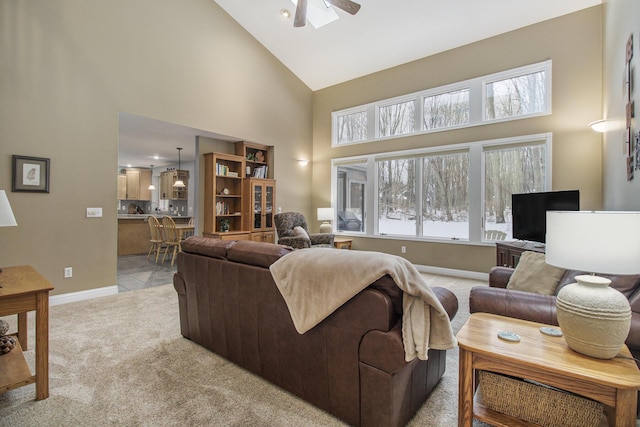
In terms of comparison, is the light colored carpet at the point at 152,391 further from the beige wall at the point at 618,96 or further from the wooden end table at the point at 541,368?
the beige wall at the point at 618,96

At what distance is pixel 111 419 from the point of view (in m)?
1.62

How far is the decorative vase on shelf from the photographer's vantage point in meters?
1.16

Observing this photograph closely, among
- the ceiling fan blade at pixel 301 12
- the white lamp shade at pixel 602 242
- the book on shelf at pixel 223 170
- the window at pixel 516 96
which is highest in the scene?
the ceiling fan blade at pixel 301 12

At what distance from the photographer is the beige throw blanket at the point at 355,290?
136cm

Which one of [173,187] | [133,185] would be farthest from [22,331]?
[133,185]

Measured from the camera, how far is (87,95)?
367 cm

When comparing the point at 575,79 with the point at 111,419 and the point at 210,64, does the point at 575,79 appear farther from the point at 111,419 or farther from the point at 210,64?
the point at 111,419

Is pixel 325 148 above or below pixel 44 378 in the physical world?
above

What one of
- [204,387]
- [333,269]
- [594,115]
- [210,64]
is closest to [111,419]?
[204,387]

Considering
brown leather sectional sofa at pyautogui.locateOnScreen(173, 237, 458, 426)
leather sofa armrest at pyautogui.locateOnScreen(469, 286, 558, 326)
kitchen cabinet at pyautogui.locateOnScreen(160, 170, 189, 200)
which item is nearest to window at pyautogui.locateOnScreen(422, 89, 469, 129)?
leather sofa armrest at pyautogui.locateOnScreen(469, 286, 558, 326)

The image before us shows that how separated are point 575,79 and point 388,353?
4.91 metres

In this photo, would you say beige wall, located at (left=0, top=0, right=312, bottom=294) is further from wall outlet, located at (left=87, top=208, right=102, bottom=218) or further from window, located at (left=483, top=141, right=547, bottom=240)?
window, located at (left=483, top=141, right=547, bottom=240)

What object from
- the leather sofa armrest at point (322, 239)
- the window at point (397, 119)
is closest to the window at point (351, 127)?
the window at point (397, 119)

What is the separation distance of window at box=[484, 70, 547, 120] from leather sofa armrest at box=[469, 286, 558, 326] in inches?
152
